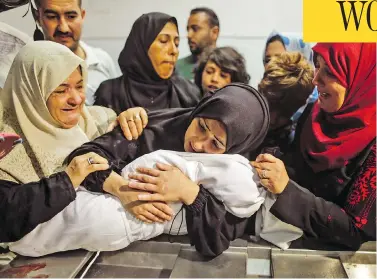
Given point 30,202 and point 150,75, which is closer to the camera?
point 30,202

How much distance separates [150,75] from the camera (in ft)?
4.43

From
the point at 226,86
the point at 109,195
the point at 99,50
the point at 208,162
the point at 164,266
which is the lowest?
the point at 164,266

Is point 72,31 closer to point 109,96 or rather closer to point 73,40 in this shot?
point 73,40

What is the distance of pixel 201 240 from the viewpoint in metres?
1.30

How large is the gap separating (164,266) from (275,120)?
0.61 meters

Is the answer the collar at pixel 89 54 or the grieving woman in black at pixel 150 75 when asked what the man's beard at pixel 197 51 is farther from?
the collar at pixel 89 54

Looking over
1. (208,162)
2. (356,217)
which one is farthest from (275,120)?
(356,217)

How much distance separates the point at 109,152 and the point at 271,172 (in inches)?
20.6

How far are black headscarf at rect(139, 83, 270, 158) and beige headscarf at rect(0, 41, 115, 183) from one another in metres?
0.28

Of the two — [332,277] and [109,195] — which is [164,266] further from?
[332,277]

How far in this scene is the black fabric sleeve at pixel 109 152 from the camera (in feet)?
4.21

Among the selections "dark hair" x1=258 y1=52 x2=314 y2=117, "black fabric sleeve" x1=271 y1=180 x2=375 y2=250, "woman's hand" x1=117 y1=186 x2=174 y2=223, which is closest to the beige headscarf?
"woman's hand" x1=117 y1=186 x2=174 y2=223

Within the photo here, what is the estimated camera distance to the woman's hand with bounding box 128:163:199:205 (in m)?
1.27

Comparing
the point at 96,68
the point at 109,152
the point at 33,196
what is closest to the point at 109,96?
the point at 96,68
